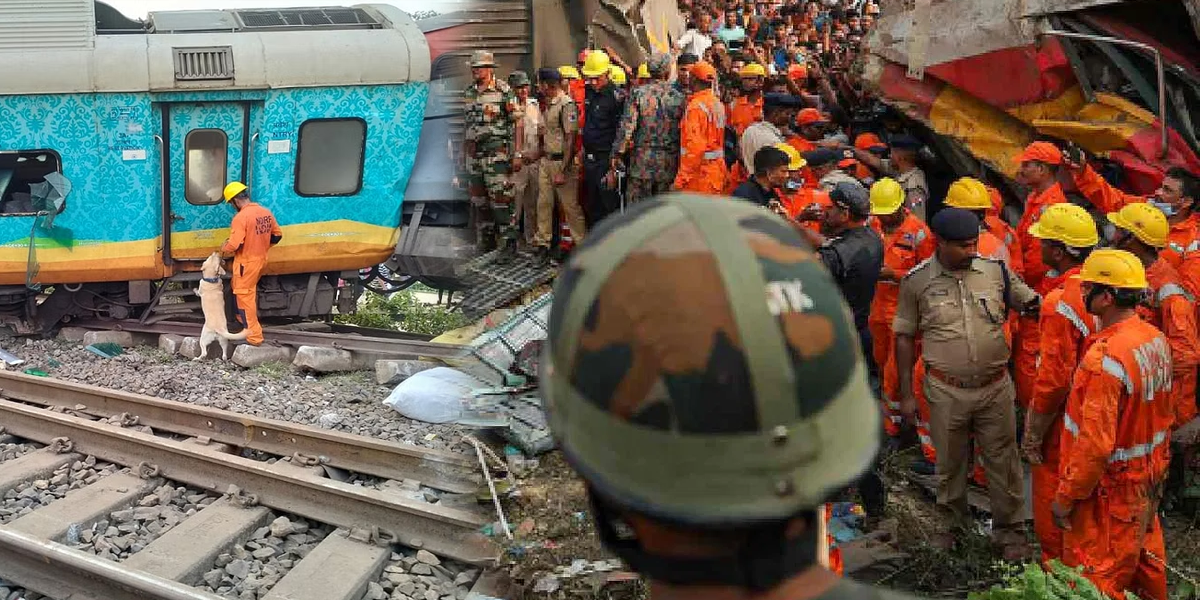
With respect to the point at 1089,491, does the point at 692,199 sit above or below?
above

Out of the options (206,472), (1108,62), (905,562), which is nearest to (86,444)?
(206,472)

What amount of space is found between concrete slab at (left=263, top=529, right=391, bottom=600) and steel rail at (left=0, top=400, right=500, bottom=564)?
16 centimetres

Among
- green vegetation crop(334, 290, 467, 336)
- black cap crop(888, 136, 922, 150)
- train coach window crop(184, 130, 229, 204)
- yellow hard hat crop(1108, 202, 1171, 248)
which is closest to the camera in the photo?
yellow hard hat crop(1108, 202, 1171, 248)

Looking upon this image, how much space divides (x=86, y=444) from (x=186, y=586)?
9.05 ft

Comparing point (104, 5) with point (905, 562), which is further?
point (104, 5)

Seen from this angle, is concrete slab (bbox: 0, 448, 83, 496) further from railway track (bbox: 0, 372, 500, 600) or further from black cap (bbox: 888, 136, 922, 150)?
black cap (bbox: 888, 136, 922, 150)

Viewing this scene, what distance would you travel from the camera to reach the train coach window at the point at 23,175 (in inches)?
378

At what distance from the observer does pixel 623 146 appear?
9688 millimetres

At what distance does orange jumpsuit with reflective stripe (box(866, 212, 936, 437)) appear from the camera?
6215 mm

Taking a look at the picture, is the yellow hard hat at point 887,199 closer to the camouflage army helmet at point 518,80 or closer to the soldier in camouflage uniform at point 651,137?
the soldier in camouflage uniform at point 651,137

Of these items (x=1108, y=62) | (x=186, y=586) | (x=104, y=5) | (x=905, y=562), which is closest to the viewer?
(x=186, y=586)

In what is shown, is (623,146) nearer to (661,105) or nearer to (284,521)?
(661,105)

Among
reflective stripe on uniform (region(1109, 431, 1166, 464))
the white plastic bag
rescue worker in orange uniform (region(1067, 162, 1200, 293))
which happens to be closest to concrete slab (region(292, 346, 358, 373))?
the white plastic bag

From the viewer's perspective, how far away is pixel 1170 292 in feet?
16.2
